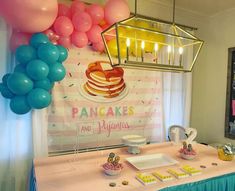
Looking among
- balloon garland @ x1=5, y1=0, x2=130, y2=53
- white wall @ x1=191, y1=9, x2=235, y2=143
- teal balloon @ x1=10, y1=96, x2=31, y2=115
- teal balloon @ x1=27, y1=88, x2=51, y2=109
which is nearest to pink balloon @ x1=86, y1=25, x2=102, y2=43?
balloon garland @ x1=5, y1=0, x2=130, y2=53

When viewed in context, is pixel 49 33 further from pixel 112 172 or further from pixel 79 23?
pixel 112 172

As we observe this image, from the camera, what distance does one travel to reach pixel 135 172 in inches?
63.2

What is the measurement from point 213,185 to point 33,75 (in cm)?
155

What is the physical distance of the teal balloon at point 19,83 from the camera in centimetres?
169

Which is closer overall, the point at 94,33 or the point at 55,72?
the point at 55,72

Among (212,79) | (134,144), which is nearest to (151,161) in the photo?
(134,144)

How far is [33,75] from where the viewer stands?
172 cm

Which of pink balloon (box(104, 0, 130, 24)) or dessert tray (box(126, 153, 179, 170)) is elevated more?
pink balloon (box(104, 0, 130, 24))

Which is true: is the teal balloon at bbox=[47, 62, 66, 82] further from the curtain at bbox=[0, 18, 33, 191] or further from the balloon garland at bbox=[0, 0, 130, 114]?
the curtain at bbox=[0, 18, 33, 191]

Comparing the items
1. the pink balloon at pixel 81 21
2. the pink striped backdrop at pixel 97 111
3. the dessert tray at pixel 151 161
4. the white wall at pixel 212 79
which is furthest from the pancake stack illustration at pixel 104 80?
the white wall at pixel 212 79

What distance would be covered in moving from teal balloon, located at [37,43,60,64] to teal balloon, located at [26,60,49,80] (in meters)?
0.04

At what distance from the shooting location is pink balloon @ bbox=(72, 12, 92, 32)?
196 cm

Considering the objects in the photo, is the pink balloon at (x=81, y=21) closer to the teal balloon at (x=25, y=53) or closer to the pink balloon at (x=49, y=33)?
the pink balloon at (x=49, y=33)

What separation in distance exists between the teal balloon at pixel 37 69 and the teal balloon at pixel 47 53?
4 cm
